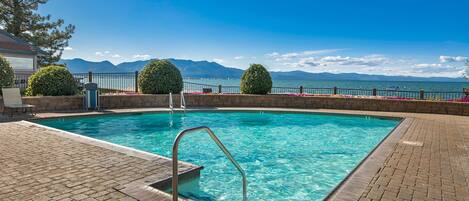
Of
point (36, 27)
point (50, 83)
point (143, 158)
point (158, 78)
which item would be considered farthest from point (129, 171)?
point (36, 27)

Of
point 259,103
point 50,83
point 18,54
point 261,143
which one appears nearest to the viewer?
point 261,143

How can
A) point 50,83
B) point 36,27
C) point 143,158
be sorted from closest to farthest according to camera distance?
point 143,158
point 50,83
point 36,27

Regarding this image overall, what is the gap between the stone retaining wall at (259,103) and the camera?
12359 mm

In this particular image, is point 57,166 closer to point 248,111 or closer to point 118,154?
point 118,154

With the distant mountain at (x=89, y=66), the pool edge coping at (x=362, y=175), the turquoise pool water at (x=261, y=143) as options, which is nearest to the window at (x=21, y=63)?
the turquoise pool water at (x=261, y=143)

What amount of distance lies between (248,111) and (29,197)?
34.2ft

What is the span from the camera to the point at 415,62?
36.3 meters

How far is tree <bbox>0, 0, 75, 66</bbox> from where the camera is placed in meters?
24.5

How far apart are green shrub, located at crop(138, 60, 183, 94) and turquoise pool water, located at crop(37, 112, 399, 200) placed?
7.97ft

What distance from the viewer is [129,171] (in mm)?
4246

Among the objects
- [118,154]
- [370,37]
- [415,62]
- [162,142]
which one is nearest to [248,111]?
[162,142]

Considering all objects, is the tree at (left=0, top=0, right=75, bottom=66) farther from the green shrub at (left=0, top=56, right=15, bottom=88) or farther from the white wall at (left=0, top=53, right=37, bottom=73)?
the green shrub at (left=0, top=56, right=15, bottom=88)

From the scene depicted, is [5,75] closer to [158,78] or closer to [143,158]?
[158,78]

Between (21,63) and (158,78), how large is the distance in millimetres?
13879
